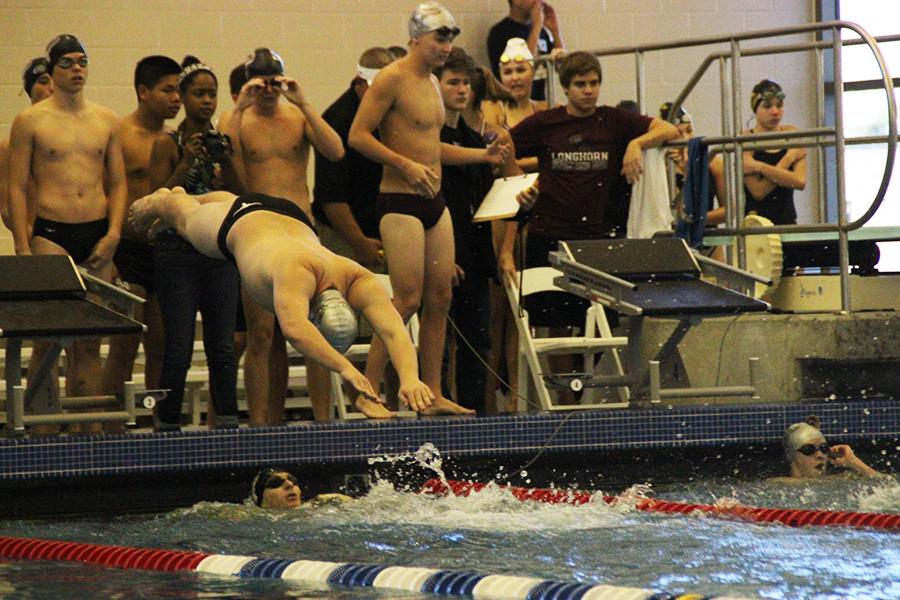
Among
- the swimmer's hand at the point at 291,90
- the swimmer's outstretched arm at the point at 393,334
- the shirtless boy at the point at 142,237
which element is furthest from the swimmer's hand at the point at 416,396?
the shirtless boy at the point at 142,237

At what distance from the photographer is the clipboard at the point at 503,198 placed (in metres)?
6.65

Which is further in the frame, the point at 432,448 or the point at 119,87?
the point at 119,87

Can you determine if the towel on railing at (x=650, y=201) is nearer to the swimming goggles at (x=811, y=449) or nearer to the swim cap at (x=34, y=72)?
the swimming goggles at (x=811, y=449)

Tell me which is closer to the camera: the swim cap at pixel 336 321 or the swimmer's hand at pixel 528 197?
the swim cap at pixel 336 321

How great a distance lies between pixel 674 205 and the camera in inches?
306

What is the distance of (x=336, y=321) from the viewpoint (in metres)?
4.79

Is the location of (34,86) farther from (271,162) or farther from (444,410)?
(444,410)

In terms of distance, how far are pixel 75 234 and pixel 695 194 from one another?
9.58 feet

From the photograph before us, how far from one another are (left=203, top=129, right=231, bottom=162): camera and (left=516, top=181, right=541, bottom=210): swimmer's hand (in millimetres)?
1290

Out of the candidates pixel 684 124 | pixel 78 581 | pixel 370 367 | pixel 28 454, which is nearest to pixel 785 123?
pixel 684 124

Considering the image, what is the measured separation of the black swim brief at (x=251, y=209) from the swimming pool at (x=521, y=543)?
986mm

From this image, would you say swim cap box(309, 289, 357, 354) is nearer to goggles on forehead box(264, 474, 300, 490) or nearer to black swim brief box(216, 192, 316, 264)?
goggles on forehead box(264, 474, 300, 490)

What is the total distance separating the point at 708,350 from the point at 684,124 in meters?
1.63

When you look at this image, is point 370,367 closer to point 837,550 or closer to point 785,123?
point 837,550
